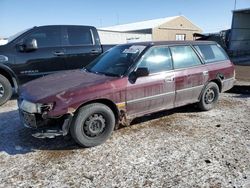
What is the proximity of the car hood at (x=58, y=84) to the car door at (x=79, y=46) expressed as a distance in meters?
2.69

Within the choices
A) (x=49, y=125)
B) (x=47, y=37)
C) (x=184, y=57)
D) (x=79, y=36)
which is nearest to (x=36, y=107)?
(x=49, y=125)

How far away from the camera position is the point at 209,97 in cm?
608

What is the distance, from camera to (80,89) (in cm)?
407

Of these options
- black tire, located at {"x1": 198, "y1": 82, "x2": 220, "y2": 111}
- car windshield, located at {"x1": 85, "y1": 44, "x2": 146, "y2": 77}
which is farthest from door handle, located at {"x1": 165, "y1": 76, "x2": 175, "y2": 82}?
black tire, located at {"x1": 198, "y1": 82, "x2": 220, "y2": 111}

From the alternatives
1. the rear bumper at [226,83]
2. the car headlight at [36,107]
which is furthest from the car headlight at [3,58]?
the rear bumper at [226,83]

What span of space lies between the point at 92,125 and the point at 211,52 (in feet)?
11.2

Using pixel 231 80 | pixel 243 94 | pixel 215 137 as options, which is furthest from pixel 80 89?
pixel 243 94

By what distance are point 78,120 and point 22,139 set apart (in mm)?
1293

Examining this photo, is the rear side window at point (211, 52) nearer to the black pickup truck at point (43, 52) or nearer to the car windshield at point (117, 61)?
the car windshield at point (117, 61)

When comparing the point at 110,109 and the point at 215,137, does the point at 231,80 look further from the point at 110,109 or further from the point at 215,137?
the point at 110,109

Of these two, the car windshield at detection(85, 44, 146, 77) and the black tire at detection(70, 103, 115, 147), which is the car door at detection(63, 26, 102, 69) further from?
the black tire at detection(70, 103, 115, 147)

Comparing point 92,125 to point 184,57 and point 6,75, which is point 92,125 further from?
point 6,75

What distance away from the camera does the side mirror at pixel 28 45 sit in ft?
22.4

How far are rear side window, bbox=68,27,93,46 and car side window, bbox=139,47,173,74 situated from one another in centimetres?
331
